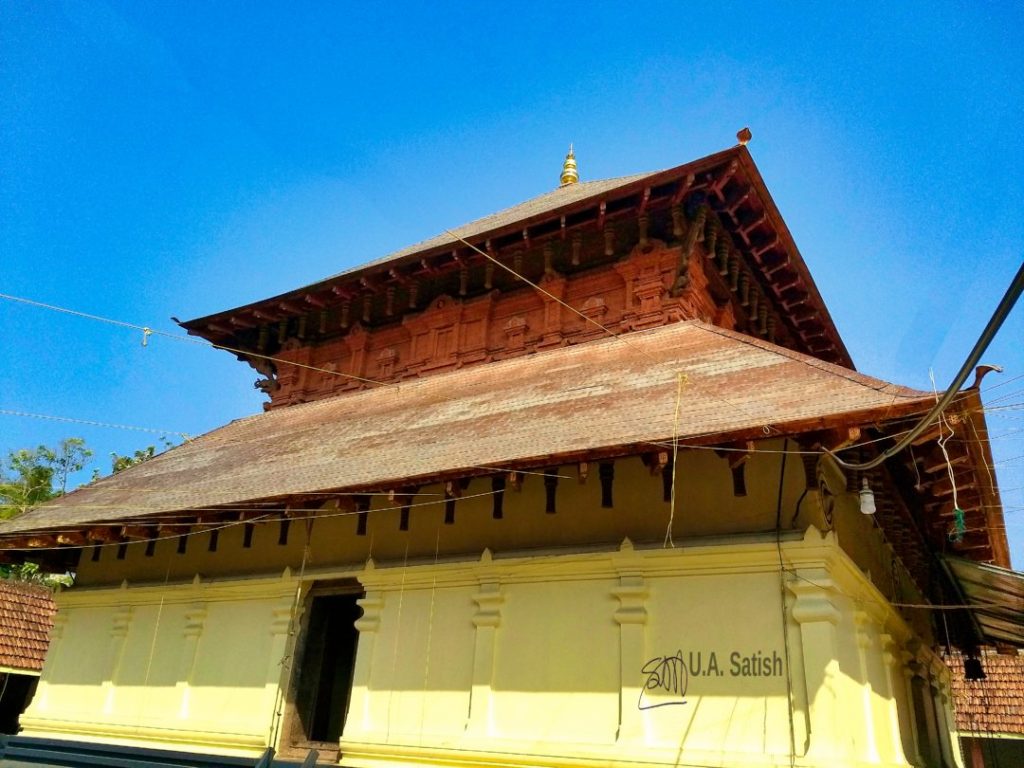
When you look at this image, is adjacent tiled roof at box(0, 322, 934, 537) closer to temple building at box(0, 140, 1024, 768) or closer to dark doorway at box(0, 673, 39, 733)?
temple building at box(0, 140, 1024, 768)

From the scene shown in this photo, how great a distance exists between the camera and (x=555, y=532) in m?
8.20

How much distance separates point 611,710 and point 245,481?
5364 millimetres

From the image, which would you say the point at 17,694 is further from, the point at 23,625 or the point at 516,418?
the point at 516,418

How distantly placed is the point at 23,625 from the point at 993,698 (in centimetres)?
2352

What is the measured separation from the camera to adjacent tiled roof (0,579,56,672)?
17953 millimetres

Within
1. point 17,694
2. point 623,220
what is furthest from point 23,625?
point 623,220

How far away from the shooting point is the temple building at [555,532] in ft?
22.4

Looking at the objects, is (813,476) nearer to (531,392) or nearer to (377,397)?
(531,392)

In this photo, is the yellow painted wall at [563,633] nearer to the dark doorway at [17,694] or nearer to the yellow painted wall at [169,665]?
the yellow painted wall at [169,665]

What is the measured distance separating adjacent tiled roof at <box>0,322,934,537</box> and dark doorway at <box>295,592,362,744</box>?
6.47 feet

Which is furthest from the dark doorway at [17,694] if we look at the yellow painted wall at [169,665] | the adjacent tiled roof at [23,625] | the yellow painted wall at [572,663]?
the yellow painted wall at [572,663]

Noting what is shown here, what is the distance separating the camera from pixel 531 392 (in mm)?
9461
